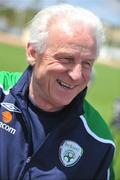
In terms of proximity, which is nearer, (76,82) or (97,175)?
(76,82)

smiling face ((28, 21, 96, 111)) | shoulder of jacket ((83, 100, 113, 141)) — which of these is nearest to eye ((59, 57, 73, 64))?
smiling face ((28, 21, 96, 111))

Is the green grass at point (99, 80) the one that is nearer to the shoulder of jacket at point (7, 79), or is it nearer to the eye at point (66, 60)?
the shoulder of jacket at point (7, 79)

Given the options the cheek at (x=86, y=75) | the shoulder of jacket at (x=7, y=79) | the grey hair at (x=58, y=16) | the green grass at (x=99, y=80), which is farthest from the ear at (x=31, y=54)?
the green grass at (x=99, y=80)

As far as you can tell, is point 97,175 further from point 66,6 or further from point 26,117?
point 66,6

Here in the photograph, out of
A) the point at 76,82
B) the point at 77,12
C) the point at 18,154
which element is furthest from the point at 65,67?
the point at 18,154

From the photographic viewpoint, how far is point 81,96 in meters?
2.88

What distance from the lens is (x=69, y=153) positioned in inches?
113

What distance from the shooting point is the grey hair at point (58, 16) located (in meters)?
2.74

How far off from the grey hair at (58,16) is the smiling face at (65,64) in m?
0.03

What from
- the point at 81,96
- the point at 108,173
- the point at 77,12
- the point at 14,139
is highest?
the point at 77,12

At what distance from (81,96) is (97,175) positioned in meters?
0.41

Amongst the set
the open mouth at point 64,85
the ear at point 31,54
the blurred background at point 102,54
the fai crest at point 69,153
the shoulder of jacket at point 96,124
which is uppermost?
the ear at point 31,54

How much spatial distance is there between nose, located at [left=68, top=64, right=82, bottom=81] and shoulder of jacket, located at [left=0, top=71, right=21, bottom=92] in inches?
15.0

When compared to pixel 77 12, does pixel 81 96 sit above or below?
below
